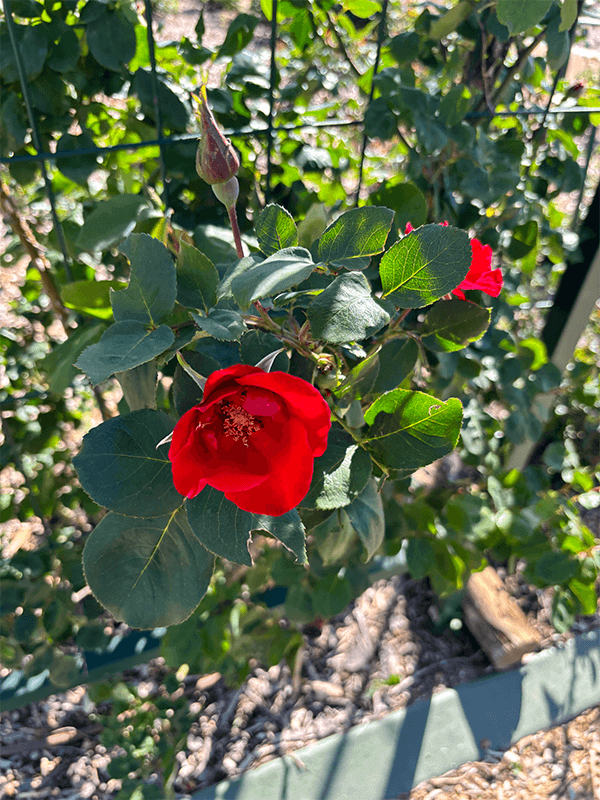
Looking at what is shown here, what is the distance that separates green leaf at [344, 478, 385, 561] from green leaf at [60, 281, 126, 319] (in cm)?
42

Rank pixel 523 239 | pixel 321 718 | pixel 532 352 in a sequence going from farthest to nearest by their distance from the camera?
1. pixel 321 718
2. pixel 532 352
3. pixel 523 239

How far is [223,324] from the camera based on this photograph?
539 millimetres

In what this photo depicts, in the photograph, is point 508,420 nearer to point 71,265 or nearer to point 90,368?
point 71,265

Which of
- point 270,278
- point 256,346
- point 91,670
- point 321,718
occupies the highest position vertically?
point 270,278

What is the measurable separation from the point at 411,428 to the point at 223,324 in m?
0.21

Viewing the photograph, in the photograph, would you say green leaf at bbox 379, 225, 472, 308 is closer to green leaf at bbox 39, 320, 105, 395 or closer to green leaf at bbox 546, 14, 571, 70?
green leaf at bbox 39, 320, 105, 395

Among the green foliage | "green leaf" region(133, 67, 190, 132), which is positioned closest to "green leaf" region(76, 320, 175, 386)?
the green foliage

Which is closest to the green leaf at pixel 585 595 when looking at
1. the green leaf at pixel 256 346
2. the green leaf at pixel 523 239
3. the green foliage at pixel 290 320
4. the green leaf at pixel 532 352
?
the green foliage at pixel 290 320

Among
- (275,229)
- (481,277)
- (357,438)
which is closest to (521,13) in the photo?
(481,277)

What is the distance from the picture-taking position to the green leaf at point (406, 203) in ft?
2.71

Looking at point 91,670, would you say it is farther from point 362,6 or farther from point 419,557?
point 362,6

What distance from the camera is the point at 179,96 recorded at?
2.99 ft

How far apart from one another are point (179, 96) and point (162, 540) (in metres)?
0.65

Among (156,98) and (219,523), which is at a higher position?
(156,98)
